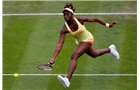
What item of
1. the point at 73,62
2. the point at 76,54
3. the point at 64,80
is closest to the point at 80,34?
the point at 76,54

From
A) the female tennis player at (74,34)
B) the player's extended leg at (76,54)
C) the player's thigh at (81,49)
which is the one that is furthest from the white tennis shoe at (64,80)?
the player's thigh at (81,49)

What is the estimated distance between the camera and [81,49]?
16.0 meters

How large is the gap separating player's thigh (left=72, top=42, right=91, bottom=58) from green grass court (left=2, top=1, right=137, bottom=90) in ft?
2.91

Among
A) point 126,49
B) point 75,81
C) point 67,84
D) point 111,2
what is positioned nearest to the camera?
point 67,84

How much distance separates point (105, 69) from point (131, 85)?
1.14m

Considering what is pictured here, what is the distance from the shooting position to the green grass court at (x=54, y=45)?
650 inches

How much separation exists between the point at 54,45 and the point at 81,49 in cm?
281

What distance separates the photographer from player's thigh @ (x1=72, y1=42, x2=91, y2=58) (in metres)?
15.9

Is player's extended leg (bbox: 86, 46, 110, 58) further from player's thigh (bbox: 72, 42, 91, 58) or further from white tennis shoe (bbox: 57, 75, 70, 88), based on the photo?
white tennis shoe (bbox: 57, 75, 70, 88)

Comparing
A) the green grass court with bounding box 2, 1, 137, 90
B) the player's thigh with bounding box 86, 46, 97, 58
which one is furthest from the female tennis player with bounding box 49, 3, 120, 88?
the green grass court with bounding box 2, 1, 137, 90

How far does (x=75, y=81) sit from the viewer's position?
16.6 meters

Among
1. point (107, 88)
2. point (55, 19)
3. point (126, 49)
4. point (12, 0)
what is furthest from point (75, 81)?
point (12, 0)

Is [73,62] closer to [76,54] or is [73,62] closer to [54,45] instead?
[76,54]

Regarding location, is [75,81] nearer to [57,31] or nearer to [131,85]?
[131,85]
